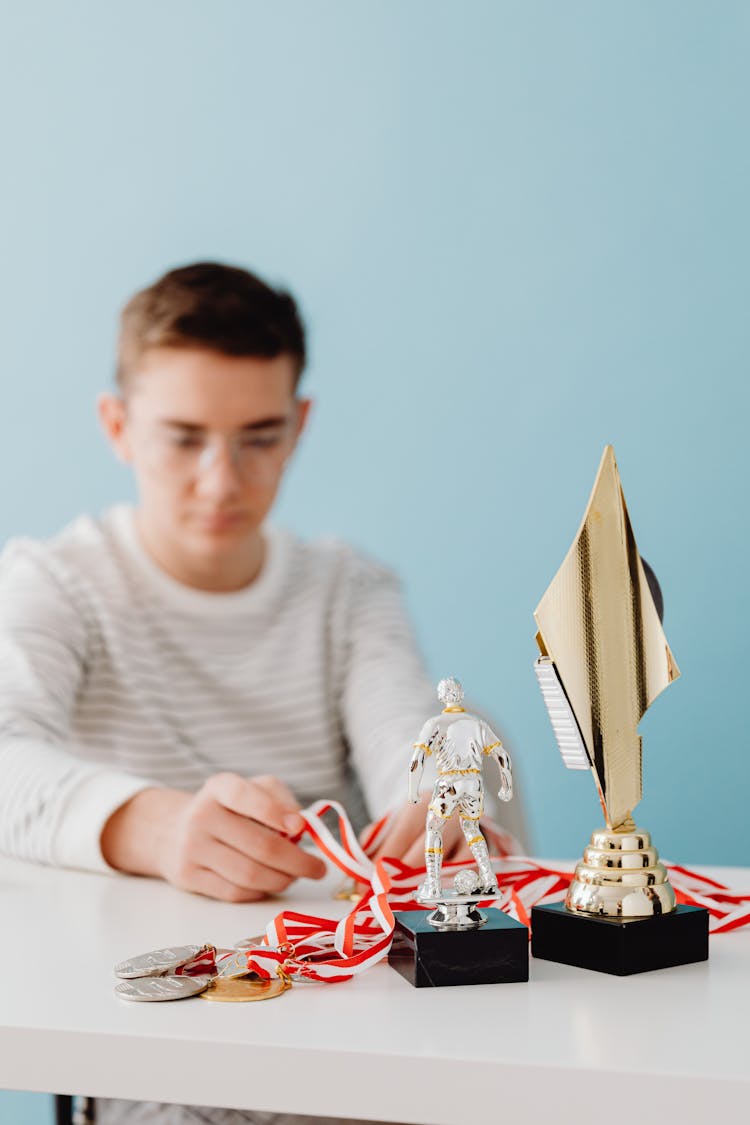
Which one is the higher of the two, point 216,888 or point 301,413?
point 301,413

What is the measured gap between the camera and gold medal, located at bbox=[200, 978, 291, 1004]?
57 centimetres

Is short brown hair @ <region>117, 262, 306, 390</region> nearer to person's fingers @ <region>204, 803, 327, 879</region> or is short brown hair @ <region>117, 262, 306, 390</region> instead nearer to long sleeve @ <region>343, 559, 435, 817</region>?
long sleeve @ <region>343, 559, 435, 817</region>

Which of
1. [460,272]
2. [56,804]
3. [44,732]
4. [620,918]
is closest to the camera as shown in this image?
[620,918]

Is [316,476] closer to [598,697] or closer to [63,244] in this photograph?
[63,244]

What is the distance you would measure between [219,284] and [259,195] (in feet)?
3.52

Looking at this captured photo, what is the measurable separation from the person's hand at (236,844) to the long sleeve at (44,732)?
0.26ft

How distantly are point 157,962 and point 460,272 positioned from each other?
1.84 meters

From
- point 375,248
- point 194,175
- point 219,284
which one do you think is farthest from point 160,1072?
point 194,175

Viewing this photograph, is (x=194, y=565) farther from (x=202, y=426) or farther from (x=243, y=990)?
(x=243, y=990)

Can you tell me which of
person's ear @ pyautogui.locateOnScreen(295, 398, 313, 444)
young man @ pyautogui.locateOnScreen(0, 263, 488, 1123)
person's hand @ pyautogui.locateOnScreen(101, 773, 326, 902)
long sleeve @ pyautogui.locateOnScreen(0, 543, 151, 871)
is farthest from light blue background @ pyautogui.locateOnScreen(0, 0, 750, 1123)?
person's hand @ pyautogui.locateOnScreen(101, 773, 326, 902)

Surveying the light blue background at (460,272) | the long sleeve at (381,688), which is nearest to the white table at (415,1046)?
the long sleeve at (381,688)

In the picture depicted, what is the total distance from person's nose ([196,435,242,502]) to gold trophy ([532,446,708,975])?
0.73 meters

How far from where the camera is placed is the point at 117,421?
57.4 inches

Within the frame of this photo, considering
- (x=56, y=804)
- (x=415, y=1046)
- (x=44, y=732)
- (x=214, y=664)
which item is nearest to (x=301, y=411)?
(x=214, y=664)
